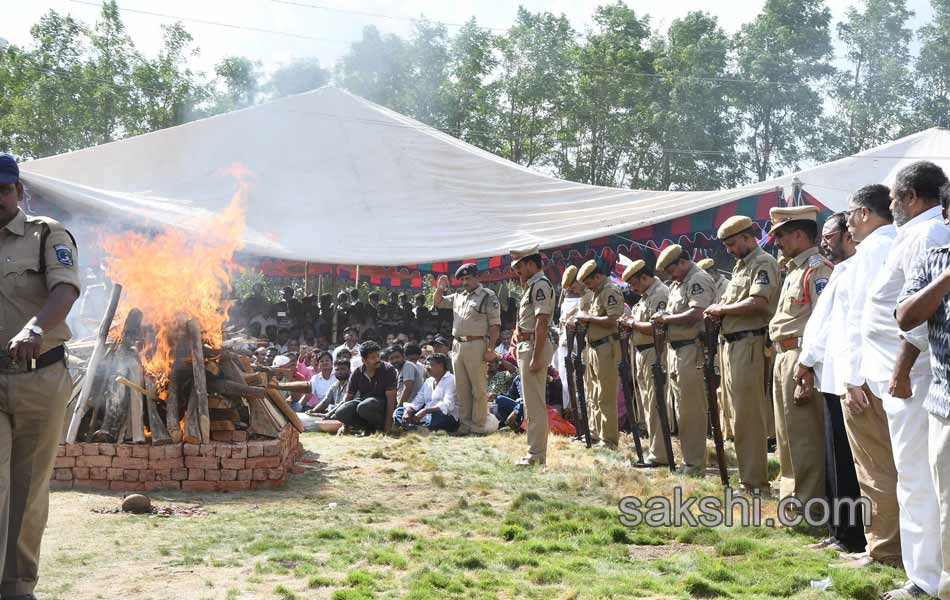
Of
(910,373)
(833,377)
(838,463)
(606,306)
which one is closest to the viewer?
(910,373)

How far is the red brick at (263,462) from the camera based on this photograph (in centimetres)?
777

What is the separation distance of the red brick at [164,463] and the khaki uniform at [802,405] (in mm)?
4840

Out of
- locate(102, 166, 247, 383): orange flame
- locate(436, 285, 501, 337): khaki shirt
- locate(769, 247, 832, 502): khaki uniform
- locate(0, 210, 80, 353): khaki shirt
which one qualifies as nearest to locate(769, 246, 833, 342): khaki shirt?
locate(769, 247, 832, 502): khaki uniform

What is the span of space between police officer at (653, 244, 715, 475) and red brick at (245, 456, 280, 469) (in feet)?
11.5

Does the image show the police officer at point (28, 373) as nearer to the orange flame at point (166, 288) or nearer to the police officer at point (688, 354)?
the orange flame at point (166, 288)

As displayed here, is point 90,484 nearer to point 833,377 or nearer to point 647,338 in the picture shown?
point 647,338

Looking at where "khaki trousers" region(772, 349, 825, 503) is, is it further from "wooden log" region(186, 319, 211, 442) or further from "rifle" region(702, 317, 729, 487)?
"wooden log" region(186, 319, 211, 442)

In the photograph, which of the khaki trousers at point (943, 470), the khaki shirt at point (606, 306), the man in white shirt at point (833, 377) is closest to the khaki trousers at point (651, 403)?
the khaki shirt at point (606, 306)

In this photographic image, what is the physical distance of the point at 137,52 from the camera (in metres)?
35.7

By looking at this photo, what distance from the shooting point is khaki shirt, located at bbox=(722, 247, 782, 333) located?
6.48m

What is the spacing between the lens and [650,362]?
31.8 ft

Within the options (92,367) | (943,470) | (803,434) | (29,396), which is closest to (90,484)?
(92,367)

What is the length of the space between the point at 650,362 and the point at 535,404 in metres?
1.57

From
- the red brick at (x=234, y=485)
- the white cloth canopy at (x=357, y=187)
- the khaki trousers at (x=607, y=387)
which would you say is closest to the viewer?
Answer: the red brick at (x=234, y=485)
